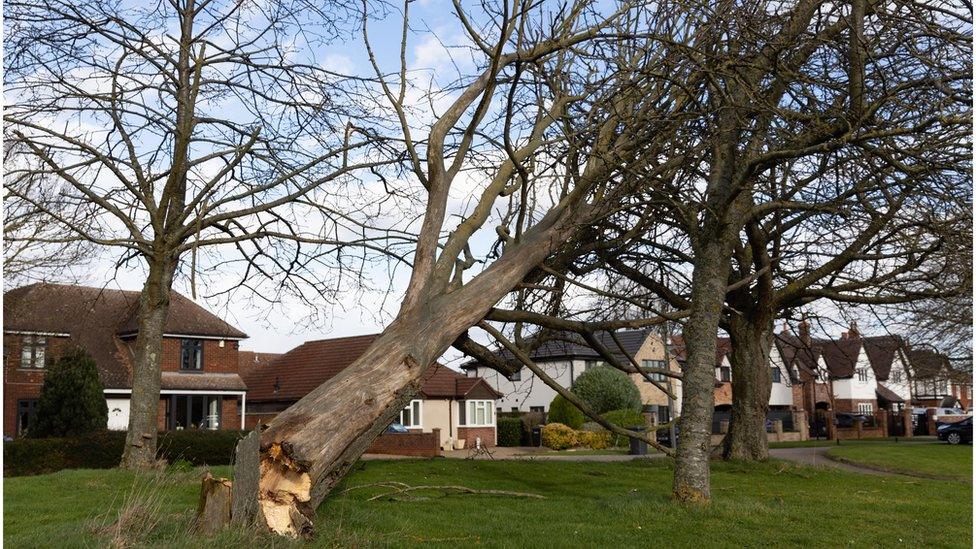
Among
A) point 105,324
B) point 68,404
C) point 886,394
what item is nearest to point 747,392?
point 68,404

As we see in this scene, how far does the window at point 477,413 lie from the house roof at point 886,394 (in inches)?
1625

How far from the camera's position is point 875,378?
238ft

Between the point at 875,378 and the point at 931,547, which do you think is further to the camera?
the point at 875,378

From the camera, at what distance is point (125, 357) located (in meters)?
35.2

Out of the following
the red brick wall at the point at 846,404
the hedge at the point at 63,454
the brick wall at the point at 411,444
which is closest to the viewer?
the hedge at the point at 63,454

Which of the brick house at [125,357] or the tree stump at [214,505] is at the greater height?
Answer: the brick house at [125,357]

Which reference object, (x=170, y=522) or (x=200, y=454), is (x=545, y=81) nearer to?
(x=170, y=522)

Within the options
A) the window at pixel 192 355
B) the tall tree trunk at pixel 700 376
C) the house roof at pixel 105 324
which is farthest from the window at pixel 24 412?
the tall tree trunk at pixel 700 376

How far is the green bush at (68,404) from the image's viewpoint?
28328 millimetres

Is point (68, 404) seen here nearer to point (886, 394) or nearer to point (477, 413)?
point (477, 413)

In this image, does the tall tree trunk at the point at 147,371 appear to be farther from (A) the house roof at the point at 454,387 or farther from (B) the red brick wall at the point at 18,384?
(A) the house roof at the point at 454,387

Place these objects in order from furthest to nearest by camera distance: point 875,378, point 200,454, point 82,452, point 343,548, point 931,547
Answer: point 875,378
point 200,454
point 82,452
point 931,547
point 343,548

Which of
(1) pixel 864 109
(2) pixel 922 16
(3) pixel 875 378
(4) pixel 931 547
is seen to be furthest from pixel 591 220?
(3) pixel 875 378

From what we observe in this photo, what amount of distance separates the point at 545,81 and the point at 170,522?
8342 mm
